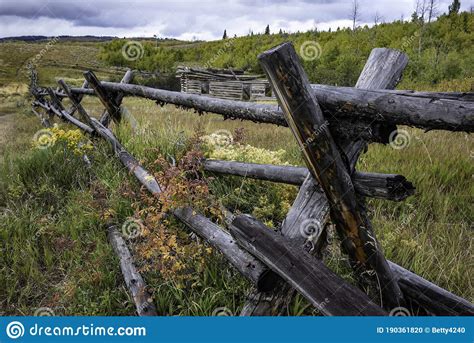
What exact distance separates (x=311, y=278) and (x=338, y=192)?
0.43 meters

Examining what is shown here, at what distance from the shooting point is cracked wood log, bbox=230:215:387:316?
5.25 ft

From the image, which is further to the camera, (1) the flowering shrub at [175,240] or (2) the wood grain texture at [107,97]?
(2) the wood grain texture at [107,97]

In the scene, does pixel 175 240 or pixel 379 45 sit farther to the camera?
pixel 379 45

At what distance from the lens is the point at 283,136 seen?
267 inches

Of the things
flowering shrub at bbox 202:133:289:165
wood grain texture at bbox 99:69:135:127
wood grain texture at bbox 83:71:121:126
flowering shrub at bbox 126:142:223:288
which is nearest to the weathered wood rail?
flowering shrub at bbox 126:142:223:288

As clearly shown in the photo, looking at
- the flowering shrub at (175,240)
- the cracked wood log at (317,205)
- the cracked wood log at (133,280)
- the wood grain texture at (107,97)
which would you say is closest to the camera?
the cracked wood log at (317,205)

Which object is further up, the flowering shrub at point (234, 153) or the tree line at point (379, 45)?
the tree line at point (379, 45)

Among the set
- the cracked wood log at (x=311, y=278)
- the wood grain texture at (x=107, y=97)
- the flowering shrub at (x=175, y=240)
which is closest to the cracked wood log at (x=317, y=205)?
the cracked wood log at (x=311, y=278)

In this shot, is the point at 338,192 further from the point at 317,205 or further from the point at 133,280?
the point at 133,280

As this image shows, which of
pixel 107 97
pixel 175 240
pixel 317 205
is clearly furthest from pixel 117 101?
pixel 317 205

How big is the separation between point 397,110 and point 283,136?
5.32 meters

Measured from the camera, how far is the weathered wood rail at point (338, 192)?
5.04 ft

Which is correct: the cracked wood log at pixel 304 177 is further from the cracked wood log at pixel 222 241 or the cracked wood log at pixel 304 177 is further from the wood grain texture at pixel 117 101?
the wood grain texture at pixel 117 101

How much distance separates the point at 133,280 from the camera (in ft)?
7.98
